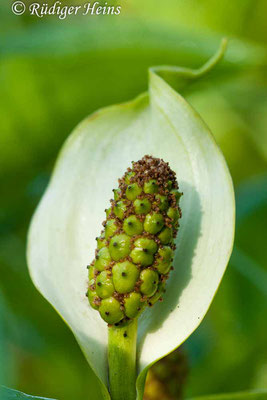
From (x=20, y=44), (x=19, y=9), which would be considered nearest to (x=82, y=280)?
(x=20, y=44)

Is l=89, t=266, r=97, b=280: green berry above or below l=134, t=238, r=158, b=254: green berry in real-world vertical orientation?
below

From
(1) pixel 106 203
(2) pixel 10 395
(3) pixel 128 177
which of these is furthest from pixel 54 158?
(2) pixel 10 395

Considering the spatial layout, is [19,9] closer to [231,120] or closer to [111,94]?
[111,94]

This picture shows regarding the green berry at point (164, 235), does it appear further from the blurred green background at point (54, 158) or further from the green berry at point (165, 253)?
the blurred green background at point (54, 158)

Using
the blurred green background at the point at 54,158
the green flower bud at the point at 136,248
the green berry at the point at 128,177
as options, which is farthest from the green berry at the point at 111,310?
the blurred green background at the point at 54,158

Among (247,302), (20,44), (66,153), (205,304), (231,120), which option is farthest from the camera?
(231,120)

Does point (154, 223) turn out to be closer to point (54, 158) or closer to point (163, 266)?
point (163, 266)

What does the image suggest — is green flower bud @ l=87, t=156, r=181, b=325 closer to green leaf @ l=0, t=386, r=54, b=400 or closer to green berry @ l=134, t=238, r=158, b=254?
green berry @ l=134, t=238, r=158, b=254

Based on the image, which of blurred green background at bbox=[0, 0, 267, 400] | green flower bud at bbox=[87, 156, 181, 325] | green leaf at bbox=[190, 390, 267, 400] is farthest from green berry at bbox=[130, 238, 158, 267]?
blurred green background at bbox=[0, 0, 267, 400]
